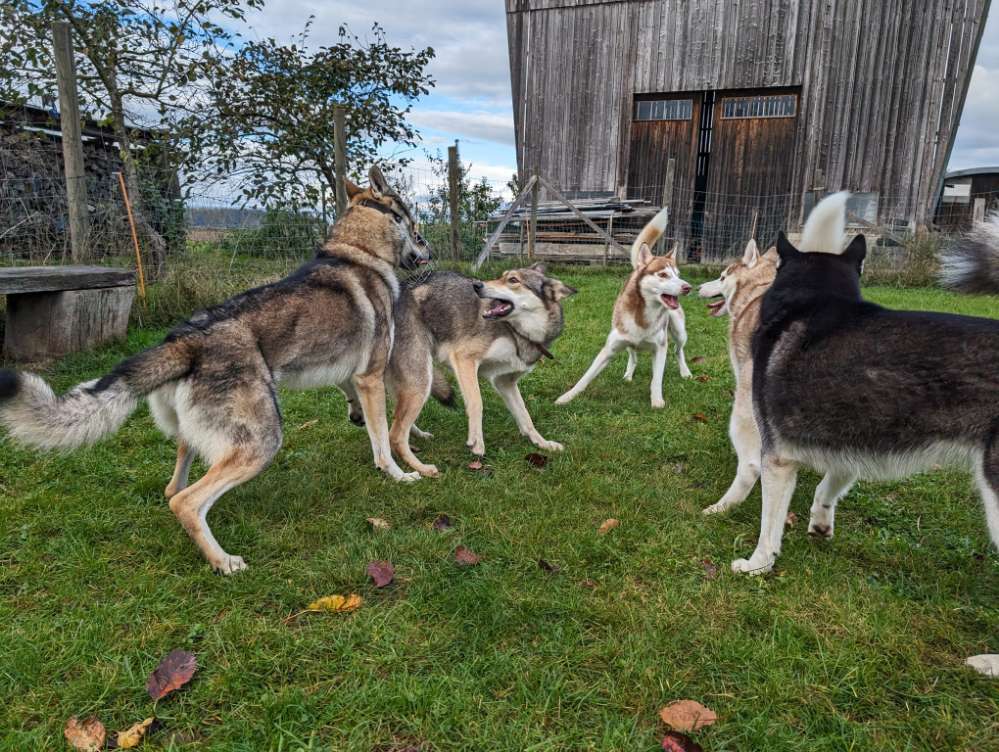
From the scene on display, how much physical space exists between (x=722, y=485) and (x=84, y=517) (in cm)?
376

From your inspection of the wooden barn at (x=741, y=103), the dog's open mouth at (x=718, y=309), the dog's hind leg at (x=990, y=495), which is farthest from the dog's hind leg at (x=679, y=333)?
the wooden barn at (x=741, y=103)

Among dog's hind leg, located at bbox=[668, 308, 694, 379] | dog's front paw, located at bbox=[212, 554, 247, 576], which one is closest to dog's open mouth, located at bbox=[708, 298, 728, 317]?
dog's hind leg, located at bbox=[668, 308, 694, 379]

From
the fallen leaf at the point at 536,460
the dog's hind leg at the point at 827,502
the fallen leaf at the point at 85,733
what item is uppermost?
the dog's hind leg at the point at 827,502

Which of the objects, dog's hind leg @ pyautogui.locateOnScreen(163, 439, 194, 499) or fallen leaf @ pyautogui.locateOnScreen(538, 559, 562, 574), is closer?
fallen leaf @ pyautogui.locateOnScreen(538, 559, 562, 574)

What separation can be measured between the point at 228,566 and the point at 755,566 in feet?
8.24

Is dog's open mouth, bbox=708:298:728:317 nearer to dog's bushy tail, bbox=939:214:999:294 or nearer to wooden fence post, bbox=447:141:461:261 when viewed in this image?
dog's bushy tail, bbox=939:214:999:294

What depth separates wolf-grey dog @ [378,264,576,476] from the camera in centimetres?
440

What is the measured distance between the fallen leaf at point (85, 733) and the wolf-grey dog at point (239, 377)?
35.4 inches

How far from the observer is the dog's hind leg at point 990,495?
2088 mm

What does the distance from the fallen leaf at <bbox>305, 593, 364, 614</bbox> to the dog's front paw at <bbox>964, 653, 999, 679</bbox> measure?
2.39 metres

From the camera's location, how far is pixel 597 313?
9273 mm

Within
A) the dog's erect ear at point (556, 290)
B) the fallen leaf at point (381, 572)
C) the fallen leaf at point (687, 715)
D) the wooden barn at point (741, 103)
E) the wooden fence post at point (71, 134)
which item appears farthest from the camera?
the wooden barn at point (741, 103)

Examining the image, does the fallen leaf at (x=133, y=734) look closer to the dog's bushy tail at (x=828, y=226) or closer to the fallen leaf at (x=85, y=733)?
the fallen leaf at (x=85, y=733)

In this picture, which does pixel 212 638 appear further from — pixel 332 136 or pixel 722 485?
pixel 332 136
